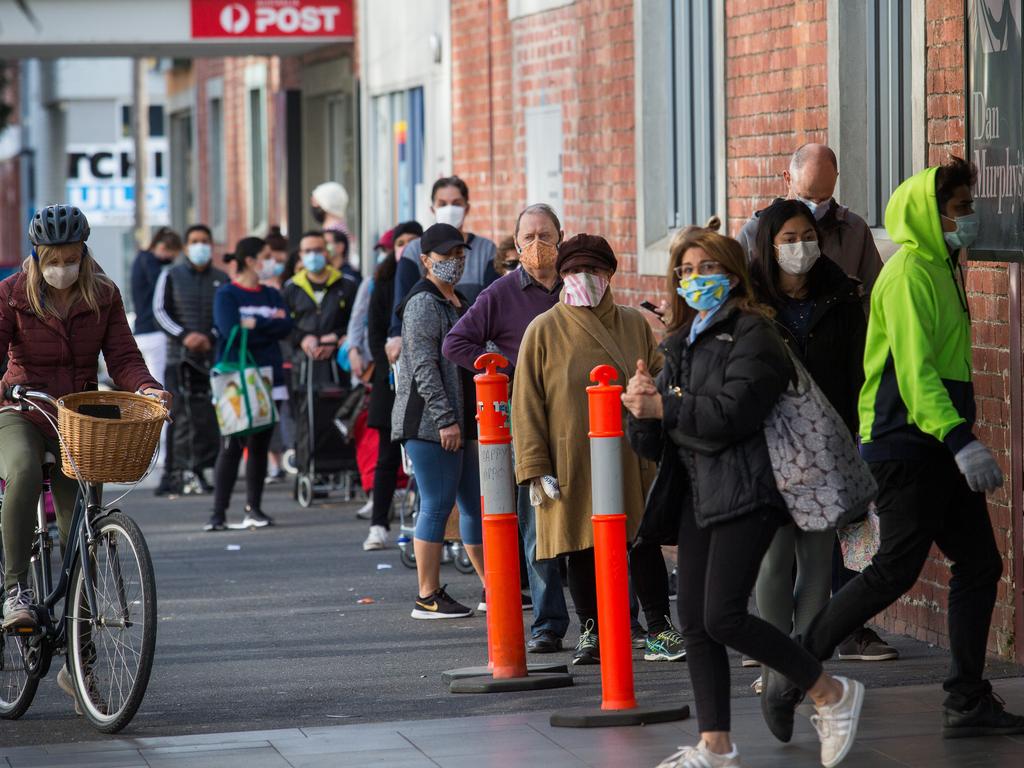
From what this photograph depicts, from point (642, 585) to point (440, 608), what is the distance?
1.75m

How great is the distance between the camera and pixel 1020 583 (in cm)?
827

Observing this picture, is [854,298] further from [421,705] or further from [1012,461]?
[421,705]

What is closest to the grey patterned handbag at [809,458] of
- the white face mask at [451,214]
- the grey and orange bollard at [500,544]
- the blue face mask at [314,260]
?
the grey and orange bollard at [500,544]

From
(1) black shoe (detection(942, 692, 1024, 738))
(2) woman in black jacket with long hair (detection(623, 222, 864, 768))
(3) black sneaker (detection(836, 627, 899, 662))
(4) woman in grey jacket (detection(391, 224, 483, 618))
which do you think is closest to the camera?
(2) woman in black jacket with long hair (detection(623, 222, 864, 768))

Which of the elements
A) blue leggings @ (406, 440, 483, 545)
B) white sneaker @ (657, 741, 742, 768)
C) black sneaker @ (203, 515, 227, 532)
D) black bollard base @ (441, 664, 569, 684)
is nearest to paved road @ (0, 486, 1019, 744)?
black bollard base @ (441, 664, 569, 684)

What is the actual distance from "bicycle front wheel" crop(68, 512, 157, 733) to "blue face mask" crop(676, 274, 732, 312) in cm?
224

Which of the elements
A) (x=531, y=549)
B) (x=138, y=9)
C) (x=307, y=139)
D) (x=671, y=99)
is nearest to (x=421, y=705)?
(x=531, y=549)

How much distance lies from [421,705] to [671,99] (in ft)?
19.1

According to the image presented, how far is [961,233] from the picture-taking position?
7.01 m

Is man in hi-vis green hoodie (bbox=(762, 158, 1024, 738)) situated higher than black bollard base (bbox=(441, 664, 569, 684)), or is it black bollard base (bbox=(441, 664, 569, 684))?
man in hi-vis green hoodie (bbox=(762, 158, 1024, 738))

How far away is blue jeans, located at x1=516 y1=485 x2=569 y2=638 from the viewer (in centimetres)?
894

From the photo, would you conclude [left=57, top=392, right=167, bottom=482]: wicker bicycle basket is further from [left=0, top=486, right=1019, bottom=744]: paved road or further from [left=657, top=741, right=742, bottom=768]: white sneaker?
[left=657, top=741, right=742, bottom=768]: white sneaker

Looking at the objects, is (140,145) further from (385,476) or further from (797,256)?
(797,256)

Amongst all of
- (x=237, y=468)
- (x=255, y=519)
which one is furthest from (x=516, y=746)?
(x=255, y=519)
